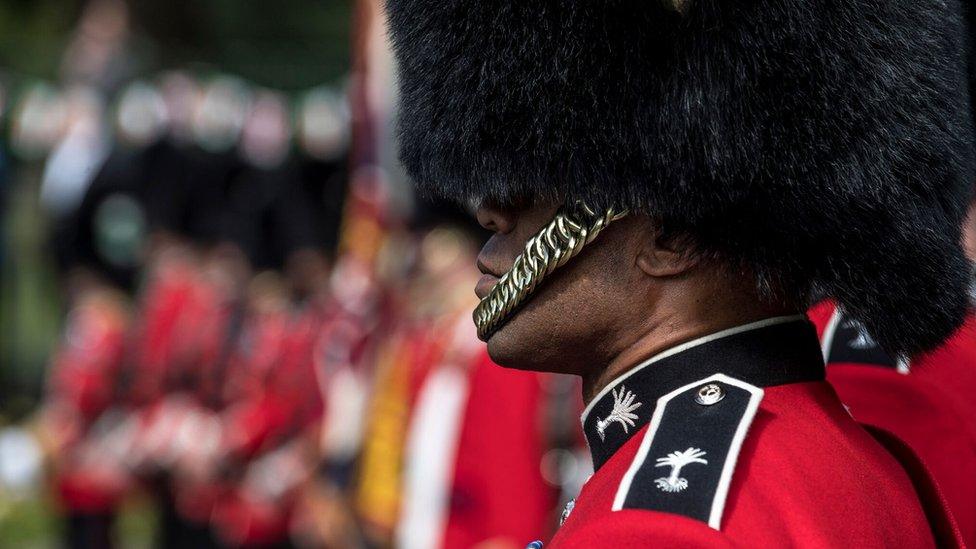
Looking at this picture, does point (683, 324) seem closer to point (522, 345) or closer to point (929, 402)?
point (522, 345)

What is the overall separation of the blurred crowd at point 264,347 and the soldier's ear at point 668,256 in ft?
8.72

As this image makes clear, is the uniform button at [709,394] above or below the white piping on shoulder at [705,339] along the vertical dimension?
below

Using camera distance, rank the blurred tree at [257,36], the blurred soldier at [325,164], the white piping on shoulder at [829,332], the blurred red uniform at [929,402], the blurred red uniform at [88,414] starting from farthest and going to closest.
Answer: the blurred tree at [257,36]
the blurred soldier at [325,164]
the blurred red uniform at [88,414]
the white piping on shoulder at [829,332]
the blurred red uniform at [929,402]

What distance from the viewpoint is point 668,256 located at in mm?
2010

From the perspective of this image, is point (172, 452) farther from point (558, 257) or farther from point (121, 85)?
point (558, 257)

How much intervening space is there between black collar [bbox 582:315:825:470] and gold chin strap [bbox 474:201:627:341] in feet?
0.60

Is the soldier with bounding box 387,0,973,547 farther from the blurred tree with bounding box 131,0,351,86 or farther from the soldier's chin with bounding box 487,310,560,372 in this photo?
the blurred tree with bounding box 131,0,351,86

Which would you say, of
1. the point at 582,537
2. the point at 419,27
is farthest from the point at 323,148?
the point at 582,537

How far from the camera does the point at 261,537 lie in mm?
7668

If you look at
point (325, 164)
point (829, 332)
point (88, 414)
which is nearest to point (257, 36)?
point (325, 164)

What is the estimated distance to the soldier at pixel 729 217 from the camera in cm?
198

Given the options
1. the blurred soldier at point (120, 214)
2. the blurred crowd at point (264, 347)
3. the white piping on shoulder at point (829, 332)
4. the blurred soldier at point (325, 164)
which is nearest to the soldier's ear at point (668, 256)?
the white piping on shoulder at point (829, 332)

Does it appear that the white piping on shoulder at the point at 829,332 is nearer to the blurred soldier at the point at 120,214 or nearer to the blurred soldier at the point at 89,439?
the blurred soldier at the point at 89,439

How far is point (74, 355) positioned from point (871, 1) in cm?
794
